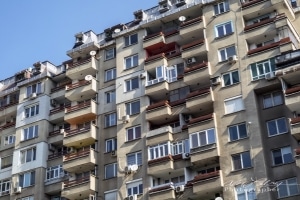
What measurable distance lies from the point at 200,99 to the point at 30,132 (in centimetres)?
2128

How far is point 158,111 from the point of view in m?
54.0

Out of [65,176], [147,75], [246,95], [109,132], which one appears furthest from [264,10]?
[65,176]

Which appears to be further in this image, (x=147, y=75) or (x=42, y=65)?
(x=42, y=65)

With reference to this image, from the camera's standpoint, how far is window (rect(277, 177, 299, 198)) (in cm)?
4469

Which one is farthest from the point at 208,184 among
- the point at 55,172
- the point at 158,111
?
the point at 55,172

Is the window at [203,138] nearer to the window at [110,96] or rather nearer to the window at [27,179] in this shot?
the window at [110,96]

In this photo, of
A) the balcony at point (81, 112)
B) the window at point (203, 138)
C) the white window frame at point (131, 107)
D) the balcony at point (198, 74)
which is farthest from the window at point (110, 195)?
the balcony at point (198, 74)

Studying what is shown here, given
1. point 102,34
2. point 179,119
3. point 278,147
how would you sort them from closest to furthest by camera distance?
1. point 278,147
2. point 179,119
3. point 102,34

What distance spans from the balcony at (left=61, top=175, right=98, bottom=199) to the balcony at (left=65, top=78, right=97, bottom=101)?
32.4 feet

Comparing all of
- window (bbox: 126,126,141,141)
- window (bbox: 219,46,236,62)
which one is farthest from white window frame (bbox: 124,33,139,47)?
window (bbox: 219,46,236,62)

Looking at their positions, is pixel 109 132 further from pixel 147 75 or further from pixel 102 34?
pixel 102 34

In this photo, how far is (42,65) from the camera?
221 feet

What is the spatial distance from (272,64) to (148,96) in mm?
12830

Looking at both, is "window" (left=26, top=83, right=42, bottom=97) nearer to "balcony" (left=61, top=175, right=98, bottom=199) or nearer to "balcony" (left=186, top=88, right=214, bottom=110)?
"balcony" (left=61, top=175, right=98, bottom=199)
